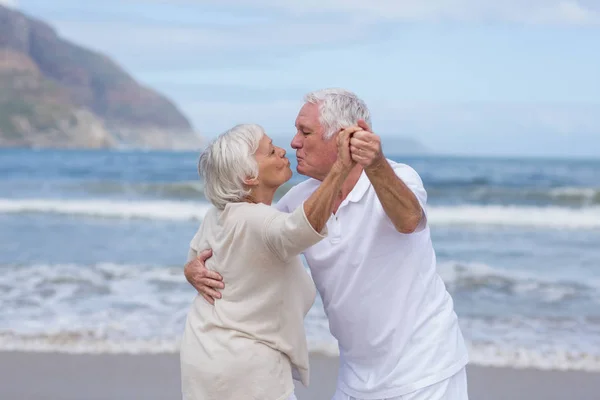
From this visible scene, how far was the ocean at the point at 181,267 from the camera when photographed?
240 inches

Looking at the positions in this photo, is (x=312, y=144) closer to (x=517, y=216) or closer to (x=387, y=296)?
(x=387, y=296)

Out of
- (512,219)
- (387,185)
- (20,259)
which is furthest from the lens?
(512,219)

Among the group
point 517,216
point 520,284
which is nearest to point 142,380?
point 520,284

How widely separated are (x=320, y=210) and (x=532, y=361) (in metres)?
3.81

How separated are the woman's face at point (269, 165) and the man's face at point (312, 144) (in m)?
0.28

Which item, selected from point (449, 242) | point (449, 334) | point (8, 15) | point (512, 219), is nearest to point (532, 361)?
point (449, 334)

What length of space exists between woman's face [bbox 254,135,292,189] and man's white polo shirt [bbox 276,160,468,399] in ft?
1.19

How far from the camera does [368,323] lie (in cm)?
282

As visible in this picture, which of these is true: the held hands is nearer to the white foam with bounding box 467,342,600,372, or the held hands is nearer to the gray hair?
the gray hair

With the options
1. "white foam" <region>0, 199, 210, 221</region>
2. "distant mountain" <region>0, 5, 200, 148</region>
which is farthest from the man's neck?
"distant mountain" <region>0, 5, 200, 148</region>

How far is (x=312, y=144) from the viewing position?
278 centimetres

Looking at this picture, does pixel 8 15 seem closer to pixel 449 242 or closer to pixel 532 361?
pixel 449 242

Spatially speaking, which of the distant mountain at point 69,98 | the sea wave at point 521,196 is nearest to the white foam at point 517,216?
the sea wave at point 521,196

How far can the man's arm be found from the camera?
230 cm
